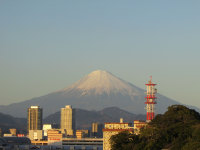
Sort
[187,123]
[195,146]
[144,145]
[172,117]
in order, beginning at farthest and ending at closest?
[172,117]
[187,123]
[144,145]
[195,146]

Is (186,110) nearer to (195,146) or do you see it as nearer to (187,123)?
(187,123)

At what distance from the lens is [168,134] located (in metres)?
147

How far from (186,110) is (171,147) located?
98.7 feet

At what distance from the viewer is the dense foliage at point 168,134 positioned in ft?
452

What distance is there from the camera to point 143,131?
154375 mm

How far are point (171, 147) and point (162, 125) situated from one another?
819 inches

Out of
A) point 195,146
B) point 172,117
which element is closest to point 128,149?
point 172,117

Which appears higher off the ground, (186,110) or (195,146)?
(186,110)

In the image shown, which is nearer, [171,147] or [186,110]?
[171,147]

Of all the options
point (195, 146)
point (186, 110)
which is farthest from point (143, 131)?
point (195, 146)

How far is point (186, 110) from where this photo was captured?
16538 cm

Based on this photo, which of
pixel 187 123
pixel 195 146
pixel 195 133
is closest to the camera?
pixel 195 146

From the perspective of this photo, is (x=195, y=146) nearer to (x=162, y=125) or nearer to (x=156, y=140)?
(x=156, y=140)

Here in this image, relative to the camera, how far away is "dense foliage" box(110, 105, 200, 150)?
452 feet
